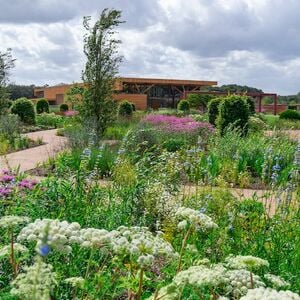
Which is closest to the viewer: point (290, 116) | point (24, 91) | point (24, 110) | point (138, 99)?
point (24, 110)

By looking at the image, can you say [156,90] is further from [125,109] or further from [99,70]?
[99,70]

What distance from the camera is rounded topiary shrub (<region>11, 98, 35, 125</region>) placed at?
91.2 feet

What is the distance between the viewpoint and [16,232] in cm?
362

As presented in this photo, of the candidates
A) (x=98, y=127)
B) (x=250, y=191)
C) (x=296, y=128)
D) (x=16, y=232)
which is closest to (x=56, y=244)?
(x=16, y=232)

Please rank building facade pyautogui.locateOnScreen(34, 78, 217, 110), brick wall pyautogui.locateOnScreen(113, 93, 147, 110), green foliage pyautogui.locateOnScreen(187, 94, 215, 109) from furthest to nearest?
building facade pyautogui.locateOnScreen(34, 78, 217, 110)
brick wall pyautogui.locateOnScreen(113, 93, 147, 110)
green foliage pyautogui.locateOnScreen(187, 94, 215, 109)

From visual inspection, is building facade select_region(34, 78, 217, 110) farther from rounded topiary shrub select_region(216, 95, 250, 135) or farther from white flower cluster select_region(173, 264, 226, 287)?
white flower cluster select_region(173, 264, 226, 287)

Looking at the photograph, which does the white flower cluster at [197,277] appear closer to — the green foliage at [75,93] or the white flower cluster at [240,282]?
the white flower cluster at [240,282]

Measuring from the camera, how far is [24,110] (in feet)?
91.9

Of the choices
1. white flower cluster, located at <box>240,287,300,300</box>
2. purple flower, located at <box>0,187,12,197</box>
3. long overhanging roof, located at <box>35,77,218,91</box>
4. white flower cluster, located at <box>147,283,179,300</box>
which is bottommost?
purple flower, located at <box>0,187,12,197</box>

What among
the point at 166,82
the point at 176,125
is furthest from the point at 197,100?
the point at 176,125

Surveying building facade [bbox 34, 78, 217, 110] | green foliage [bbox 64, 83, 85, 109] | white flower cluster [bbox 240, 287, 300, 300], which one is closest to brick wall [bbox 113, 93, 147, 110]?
building facade [bbox 34, 78, 217, 110]

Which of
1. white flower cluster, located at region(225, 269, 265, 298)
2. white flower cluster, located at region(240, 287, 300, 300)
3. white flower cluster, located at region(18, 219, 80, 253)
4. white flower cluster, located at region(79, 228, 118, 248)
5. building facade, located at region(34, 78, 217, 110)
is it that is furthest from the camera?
building facade, located at region(34, 78, 217, 110)

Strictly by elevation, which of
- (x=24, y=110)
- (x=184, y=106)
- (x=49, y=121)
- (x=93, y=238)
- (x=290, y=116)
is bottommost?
(x=49, y=121)

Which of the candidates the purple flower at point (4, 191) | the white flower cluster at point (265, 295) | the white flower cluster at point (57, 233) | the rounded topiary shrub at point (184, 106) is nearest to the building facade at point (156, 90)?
the rounded topiary shrub at point (184, 106)
